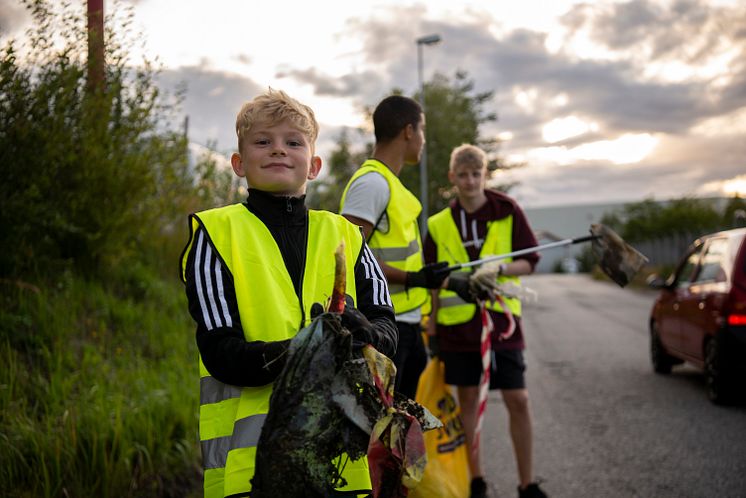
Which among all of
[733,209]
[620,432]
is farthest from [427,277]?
[733,209]

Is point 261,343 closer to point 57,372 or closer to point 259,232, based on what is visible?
point 259,232

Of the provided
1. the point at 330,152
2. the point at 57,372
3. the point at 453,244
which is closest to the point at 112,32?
the point at 57,372

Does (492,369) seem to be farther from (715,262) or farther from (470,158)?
(715,262)

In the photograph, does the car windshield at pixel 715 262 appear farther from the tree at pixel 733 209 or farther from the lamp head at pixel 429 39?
the tree at pixel 733 209

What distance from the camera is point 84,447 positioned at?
155 inches

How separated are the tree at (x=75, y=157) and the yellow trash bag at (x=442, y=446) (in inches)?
131

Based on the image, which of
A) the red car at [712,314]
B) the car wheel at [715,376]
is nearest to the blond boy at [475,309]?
the red car at [712,314]

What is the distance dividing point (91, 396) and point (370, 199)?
230 cm

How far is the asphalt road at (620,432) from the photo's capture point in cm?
494

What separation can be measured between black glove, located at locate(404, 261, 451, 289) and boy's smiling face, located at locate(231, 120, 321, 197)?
4.76 feet

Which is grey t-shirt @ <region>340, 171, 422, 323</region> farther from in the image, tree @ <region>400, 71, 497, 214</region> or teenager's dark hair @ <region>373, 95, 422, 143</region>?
tree @ <region>400, 71, 497, 214</region>

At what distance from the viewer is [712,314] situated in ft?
23.6

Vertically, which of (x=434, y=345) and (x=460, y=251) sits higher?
(x=460, y=251)

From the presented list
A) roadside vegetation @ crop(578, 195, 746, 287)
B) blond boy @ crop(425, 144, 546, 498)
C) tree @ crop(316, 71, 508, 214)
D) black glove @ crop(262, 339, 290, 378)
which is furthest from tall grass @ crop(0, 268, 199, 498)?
roadside vegetation @ crop(578, 195, 746, 287)
